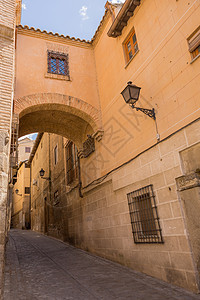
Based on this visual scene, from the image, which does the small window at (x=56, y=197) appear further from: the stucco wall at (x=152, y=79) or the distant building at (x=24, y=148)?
the distant building at (x=24, y=148)

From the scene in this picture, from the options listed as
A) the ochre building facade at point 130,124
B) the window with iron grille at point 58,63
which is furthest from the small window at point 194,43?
the window with iron grille at point 58,63

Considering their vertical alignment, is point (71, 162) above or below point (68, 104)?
below

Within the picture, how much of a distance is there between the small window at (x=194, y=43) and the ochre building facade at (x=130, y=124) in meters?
0.02

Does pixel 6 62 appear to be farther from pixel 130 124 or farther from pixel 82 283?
pixel 82 283

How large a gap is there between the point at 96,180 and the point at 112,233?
184 cm

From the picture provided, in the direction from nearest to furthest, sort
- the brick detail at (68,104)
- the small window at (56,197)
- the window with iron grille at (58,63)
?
the brick detail at (68,104)
the window with iron grille at (58,63)
the small window at (56,197)

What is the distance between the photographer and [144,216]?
527 centimetres

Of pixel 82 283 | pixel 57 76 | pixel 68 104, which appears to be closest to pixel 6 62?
pixel 68 104

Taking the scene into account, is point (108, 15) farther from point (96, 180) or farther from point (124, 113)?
point (96, 180)

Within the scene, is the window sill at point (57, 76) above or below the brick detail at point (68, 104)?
above

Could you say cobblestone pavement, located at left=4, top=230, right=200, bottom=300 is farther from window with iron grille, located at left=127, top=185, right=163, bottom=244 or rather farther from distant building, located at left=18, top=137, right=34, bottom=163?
distant building, located at left=18, top=137, right=34, bottom=163

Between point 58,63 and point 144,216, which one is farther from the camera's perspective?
point 58,63

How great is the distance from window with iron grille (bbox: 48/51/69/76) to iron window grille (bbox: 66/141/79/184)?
358cm

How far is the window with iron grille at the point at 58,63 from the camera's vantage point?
8055mm
